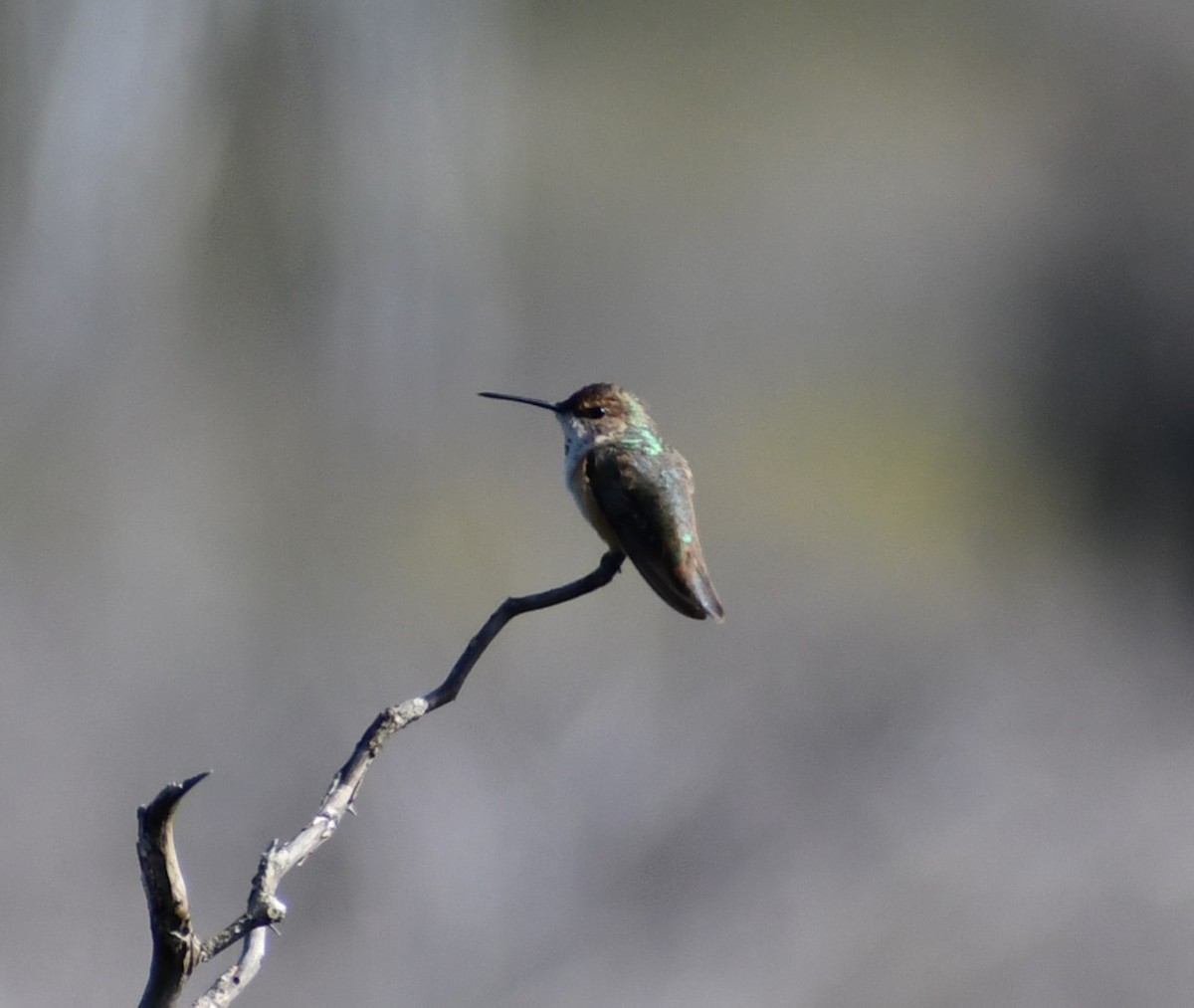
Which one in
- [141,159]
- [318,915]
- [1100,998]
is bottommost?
[1100,998]

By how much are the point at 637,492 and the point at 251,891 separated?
1091mm

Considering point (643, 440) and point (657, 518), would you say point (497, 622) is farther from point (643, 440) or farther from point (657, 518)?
point (643, 440)

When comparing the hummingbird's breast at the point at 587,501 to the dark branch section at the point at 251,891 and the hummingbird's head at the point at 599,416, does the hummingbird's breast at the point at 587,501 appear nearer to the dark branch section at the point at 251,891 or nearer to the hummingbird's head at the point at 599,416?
the hummingbird's head at the point at 599,416

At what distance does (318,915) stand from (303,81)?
274 centimetres

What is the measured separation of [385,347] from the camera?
482 cm

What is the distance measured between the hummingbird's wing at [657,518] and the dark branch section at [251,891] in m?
0.73

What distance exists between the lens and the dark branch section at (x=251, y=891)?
0.80 meters

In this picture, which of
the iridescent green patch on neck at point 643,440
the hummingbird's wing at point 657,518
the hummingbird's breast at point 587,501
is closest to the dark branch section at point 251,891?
the hummingbird's wing at point 657,518

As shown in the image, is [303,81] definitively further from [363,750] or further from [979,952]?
[363,750]

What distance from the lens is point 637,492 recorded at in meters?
1.90

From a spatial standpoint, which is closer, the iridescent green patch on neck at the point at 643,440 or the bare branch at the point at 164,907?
the bare branch at the point at 164,907

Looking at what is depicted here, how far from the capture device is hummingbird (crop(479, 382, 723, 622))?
1783 mm

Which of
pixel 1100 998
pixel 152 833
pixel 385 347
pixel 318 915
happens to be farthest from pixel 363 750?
pixel 1100 998

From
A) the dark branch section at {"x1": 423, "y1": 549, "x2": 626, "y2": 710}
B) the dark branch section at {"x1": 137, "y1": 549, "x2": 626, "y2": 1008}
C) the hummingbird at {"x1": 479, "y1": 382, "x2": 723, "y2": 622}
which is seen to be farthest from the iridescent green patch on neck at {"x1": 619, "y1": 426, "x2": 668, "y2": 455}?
the dark branch section at {"x1": 137, "y1": 549, "x2": 626, "y2": 1008}
